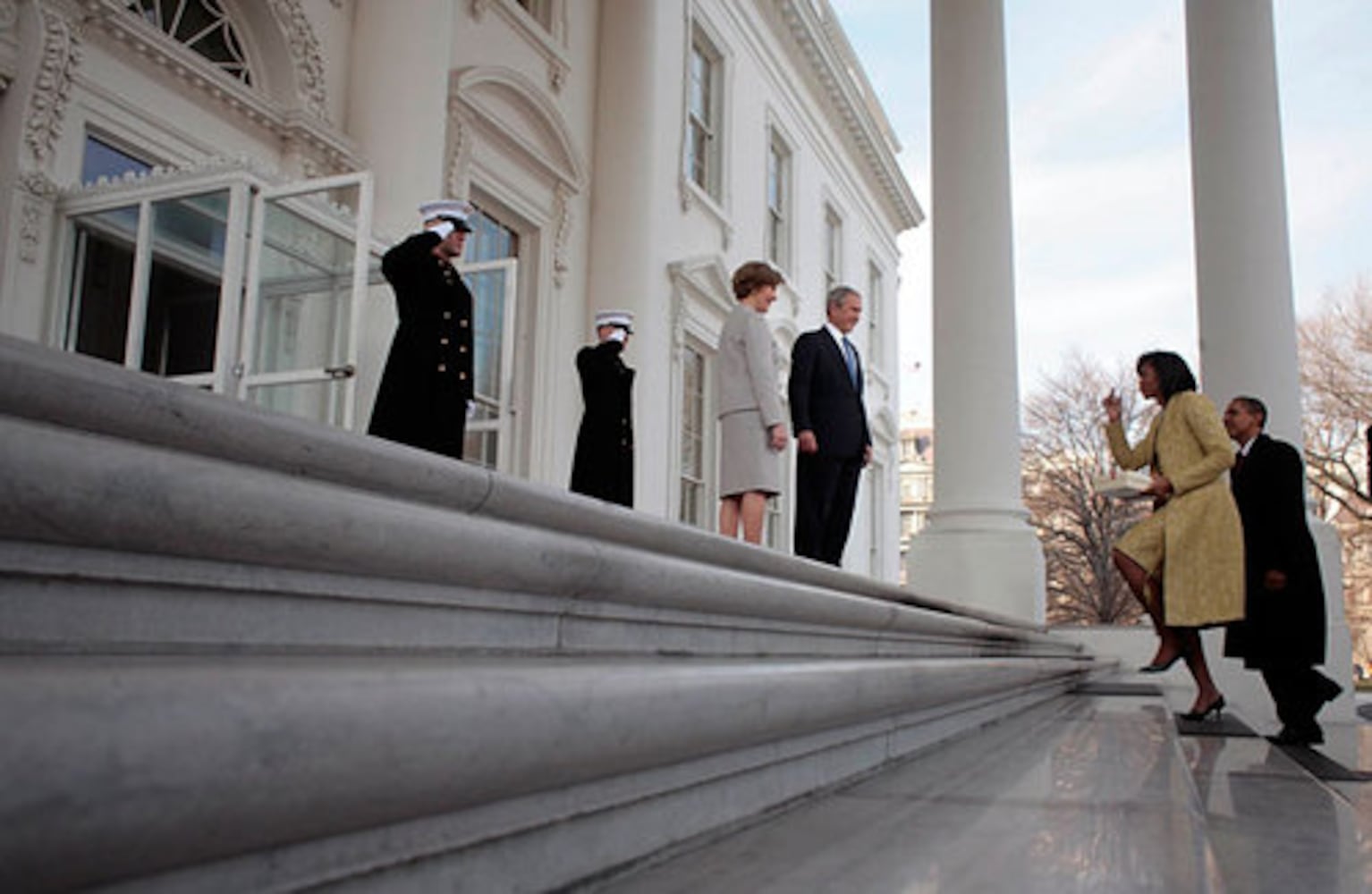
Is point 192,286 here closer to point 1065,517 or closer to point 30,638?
point 30,638

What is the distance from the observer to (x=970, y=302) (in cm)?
824

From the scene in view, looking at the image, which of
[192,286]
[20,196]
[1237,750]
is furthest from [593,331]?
[1237,750]

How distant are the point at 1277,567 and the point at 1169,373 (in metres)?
1.02

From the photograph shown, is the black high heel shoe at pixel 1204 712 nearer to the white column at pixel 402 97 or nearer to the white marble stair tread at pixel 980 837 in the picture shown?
the white marble stair tread at pixel 980 837

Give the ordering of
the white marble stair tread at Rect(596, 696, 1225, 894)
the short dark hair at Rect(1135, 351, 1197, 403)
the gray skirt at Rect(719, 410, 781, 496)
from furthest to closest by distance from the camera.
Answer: the gray skirt at Rect(719, 410, 781, 496)
the short dark hair at Rect(1135, 351, 1197, 403)
the white marble stair tread at Rect(596, 696, 1225, 894)

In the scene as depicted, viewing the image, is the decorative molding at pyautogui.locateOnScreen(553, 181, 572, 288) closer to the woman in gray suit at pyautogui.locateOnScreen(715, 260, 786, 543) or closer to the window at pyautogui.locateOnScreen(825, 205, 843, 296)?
the woman in gray suit at pyautogui.locateOnScreen(715, 260, 786, 543)

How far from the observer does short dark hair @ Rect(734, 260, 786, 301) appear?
5.60 m

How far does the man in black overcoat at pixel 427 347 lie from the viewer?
520cm

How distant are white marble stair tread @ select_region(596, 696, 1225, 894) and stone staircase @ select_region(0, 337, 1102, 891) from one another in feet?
0.40

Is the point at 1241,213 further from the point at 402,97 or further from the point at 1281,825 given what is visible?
the point at 1281,825

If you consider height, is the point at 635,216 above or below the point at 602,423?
above

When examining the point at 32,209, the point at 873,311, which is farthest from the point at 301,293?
the point at 873,311

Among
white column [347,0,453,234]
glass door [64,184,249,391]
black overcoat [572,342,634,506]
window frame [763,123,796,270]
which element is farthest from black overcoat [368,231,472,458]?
window frame [763,123,796,270]

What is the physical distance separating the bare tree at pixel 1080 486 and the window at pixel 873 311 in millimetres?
12688
